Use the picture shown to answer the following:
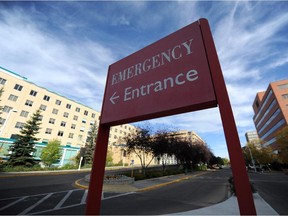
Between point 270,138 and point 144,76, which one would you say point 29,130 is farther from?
point 270,138

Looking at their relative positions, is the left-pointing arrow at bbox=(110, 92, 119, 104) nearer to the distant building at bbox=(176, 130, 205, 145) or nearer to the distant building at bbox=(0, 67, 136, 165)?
the distant building at bbox=(0, 67, 136, 165)

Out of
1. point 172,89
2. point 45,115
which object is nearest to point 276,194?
point 172,89

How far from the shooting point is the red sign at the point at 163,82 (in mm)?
2133

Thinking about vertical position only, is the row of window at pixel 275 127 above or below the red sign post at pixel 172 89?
above

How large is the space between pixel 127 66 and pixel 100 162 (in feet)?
6.57

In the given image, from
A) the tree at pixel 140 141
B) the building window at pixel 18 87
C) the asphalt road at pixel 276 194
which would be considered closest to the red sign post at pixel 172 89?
the asphalt road at pixel 276 194

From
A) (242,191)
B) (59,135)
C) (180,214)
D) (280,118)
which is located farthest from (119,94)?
(280,118)

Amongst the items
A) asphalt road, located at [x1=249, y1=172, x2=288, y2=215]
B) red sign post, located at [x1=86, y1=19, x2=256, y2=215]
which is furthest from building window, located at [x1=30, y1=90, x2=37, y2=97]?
asphalt road, located at [x1=249, y1=172, x2=288, y2=215]

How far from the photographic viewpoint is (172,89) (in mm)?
2312

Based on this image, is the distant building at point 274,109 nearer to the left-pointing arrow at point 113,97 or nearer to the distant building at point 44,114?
the distant building at point 44,114

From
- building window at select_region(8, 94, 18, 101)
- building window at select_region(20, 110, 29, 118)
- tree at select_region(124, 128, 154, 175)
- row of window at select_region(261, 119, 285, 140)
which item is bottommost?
tree at select_region(124, 128, 154, 175)

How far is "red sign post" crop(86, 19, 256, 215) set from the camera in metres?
1.91

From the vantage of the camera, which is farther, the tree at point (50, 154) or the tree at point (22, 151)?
the tree at point (50, 154)

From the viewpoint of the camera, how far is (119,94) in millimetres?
3035
